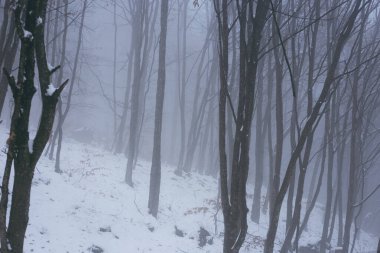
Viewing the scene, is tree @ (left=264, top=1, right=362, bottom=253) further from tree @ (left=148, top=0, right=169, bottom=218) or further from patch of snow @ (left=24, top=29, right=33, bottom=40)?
tree @ (left=148, top=0, right=169, bottom=218)

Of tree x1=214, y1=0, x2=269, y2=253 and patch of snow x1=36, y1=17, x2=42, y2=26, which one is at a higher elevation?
patch of snow x1=36, y1=17, x2=42, y2=26

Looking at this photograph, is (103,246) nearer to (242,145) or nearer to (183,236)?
(183,236)

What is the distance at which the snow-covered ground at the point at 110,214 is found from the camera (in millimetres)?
9039

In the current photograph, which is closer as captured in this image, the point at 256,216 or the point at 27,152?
the point at 27,152

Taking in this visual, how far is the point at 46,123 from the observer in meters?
3.10

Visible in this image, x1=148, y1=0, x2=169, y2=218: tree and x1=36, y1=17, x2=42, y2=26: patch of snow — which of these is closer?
x1=36, y1=17, x2=42, y2=26: patch of snow

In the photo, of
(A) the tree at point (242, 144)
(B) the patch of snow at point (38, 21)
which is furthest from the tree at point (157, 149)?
(B) the patch of snow at point (38, 21)

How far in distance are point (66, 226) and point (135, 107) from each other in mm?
8313

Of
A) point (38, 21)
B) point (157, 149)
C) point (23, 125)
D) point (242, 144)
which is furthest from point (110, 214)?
point (242, 144)

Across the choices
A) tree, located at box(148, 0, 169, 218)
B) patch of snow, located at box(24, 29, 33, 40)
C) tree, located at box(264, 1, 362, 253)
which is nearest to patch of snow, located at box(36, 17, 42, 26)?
patch of snow, located at box(24, 29, 33, 40)

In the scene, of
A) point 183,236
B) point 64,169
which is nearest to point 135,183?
point 64,169

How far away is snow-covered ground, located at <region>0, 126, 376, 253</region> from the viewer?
9.04 metres

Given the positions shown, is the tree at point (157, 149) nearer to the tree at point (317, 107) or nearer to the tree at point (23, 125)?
the tree at point (317, 107)

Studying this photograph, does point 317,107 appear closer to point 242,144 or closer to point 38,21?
point 242,144
